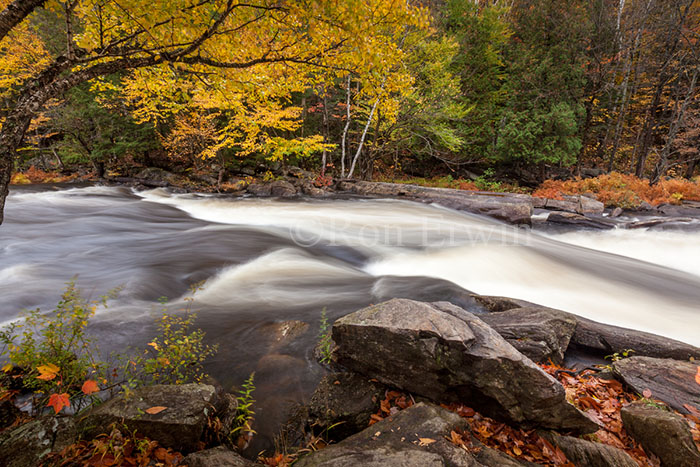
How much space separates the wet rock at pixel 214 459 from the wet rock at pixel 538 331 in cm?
265

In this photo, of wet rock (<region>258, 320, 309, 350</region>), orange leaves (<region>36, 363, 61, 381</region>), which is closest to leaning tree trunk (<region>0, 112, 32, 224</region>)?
Result: orange leaves (<region>36, 363, 61, 381</region>)

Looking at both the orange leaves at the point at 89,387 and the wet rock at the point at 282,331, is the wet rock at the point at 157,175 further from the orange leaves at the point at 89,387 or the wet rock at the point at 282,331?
the orange leaves at the point at 89,387

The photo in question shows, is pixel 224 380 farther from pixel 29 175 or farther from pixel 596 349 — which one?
pixel 29 175

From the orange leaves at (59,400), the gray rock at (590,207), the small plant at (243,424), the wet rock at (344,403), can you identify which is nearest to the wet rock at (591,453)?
the wet rock at (344,403)

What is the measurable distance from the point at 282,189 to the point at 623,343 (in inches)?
546

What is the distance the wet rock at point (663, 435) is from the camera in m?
1.96

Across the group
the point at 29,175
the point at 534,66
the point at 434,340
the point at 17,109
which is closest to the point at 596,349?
the point at 434,340

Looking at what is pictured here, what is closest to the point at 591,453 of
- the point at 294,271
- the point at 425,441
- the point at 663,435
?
the point at 663,435

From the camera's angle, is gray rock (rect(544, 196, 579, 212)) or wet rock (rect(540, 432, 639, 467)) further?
gray rock (rect(544, 196, 579, 212))

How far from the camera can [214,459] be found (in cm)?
194

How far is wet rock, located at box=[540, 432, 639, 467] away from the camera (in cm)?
201

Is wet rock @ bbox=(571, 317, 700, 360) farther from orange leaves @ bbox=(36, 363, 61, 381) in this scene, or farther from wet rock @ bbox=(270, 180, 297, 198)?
wet rock @ bbox=(270, 180, 297, 198)

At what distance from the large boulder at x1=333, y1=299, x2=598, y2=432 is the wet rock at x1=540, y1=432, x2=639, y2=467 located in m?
0.12

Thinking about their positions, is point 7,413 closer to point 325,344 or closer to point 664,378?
point 325,344
